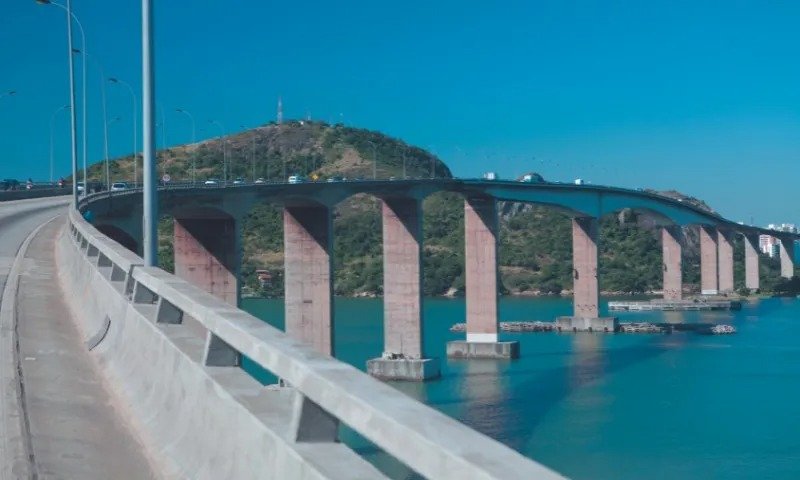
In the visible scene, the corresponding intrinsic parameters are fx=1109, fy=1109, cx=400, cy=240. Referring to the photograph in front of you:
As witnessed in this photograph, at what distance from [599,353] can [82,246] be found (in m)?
52.5

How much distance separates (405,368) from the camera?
56.2m

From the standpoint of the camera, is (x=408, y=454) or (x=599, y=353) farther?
(x=599, y=353)

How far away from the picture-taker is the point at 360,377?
459 centimetres

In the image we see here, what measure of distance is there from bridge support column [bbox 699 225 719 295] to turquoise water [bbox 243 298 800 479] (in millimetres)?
29055

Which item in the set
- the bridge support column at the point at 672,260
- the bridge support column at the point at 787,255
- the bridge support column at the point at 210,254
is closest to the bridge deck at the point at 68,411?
the bridge support column at the point at 210,254

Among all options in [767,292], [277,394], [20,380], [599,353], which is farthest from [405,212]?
[767,292]

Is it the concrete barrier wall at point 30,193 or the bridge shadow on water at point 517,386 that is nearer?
the bridge shadow on water at point 517,386

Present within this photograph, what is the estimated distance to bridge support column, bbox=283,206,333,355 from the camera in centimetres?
5531

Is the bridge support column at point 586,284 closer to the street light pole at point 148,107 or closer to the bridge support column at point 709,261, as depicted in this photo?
the bridge support column at point 709,261

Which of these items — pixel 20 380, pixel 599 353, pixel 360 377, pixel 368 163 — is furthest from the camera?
pixel 368 163

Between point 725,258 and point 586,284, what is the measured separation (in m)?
43.4

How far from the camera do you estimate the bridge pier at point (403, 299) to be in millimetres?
56816

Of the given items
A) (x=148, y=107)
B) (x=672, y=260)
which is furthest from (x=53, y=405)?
(x=672, y=260)

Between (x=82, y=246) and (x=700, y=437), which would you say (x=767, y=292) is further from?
(x=82, y=246)
